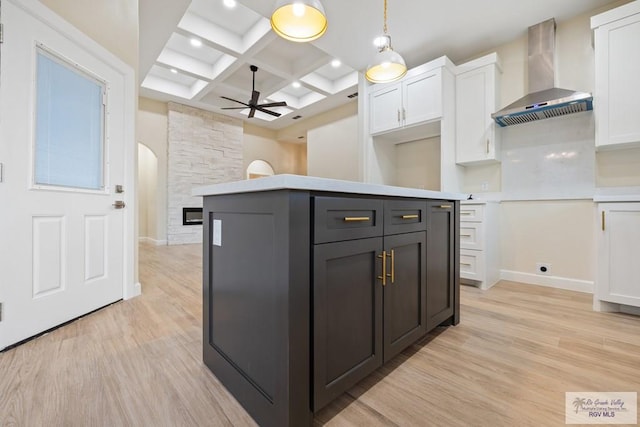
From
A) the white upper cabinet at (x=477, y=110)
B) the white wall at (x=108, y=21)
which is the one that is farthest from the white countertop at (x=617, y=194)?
the white wall at (x=108, y=21)

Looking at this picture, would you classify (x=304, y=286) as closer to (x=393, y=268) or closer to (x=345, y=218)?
(x=345, y=218)

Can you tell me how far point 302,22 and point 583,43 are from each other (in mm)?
3060

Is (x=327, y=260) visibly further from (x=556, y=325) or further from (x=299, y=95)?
(x=299, y=95)

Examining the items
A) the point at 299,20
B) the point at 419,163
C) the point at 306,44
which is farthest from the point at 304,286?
the point at 306,44

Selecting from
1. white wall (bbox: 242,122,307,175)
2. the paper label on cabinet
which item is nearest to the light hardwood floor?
the paper label on cabinet

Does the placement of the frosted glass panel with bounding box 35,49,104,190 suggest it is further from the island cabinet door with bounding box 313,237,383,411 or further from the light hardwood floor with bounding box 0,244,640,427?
the island cabinet door with bounding box 313,237,383,411

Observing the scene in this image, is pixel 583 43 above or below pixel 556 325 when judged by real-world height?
above

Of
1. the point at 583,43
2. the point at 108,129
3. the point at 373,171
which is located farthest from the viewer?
the point at 373,171

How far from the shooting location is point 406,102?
3.62 meters

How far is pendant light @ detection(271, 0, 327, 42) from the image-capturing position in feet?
5.44

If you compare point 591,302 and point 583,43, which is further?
point 583,43

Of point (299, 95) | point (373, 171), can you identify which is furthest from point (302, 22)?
point (299, 95)

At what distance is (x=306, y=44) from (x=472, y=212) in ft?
11.8

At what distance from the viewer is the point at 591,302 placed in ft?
7.85
